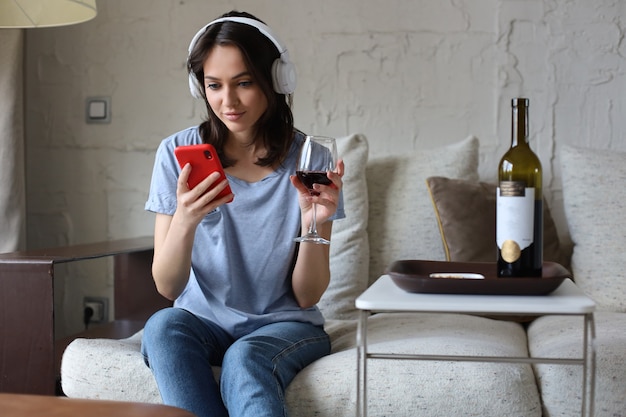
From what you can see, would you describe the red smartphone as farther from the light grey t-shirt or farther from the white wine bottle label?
the white wine bottle label

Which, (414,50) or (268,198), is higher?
(414,50)

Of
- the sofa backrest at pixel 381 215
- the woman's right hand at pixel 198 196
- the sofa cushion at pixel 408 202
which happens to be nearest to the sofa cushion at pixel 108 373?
the woman's right hand at pixel 198 196

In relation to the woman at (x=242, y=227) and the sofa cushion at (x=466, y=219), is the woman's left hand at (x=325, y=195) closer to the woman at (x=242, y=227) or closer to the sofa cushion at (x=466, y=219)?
the woman at (x=242, y=227)

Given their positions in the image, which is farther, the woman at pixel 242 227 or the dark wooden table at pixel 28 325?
the dark wooden table at pixel 28 325

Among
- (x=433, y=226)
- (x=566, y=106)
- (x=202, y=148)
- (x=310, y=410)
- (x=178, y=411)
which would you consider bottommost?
(x=310, y=410)

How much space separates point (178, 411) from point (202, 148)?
536mm

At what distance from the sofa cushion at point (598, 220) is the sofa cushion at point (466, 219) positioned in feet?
0.31

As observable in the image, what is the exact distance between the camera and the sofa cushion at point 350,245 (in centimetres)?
222

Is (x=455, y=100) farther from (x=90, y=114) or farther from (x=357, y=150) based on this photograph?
(x=90, y=114)

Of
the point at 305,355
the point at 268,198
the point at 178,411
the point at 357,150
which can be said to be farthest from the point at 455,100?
the point at 178,411

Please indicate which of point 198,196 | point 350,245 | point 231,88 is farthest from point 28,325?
point 350,245

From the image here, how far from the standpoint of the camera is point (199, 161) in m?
1.55

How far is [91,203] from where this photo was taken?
9.61ft

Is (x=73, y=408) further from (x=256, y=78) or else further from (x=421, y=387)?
(x=256, y=78)
